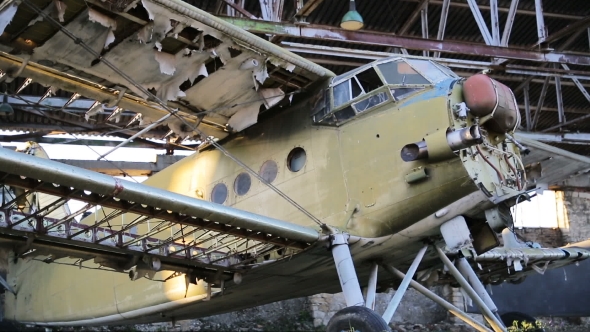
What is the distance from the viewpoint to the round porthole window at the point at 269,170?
934 centimetres

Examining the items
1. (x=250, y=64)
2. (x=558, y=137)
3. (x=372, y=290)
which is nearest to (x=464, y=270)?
(x=372, y=290)

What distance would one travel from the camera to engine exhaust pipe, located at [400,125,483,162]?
7.85 m

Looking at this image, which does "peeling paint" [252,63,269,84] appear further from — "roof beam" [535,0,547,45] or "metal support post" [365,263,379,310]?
"roof beam" [535,0,547,45]

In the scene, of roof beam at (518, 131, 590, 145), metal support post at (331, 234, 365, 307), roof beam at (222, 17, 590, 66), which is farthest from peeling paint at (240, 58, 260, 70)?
roof beam at (518, 131, 590, 145)

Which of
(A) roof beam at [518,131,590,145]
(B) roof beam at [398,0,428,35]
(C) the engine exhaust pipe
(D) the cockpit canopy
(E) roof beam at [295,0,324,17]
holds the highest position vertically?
(B) roof beam at [398,0,428,35]

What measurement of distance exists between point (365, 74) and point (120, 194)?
342 centimetres

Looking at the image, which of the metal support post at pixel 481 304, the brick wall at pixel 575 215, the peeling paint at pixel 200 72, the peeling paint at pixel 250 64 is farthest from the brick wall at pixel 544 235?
the peeling paint at pixel 200 72

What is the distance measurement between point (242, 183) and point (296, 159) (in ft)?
2.88

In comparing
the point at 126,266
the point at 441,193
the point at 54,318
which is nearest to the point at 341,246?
the point at 441,193

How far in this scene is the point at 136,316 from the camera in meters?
10.4

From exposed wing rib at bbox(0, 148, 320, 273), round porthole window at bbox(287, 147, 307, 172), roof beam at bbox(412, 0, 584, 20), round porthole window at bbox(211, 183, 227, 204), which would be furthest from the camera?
roof beam at bbox(412, 0, 584, 20)

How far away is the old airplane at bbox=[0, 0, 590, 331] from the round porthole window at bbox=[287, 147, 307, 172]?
0.02 metres

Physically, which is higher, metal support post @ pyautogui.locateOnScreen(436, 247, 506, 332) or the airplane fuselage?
the airplane fuselage

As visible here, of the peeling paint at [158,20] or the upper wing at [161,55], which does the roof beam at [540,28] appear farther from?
the peeling paint at [158,20]
